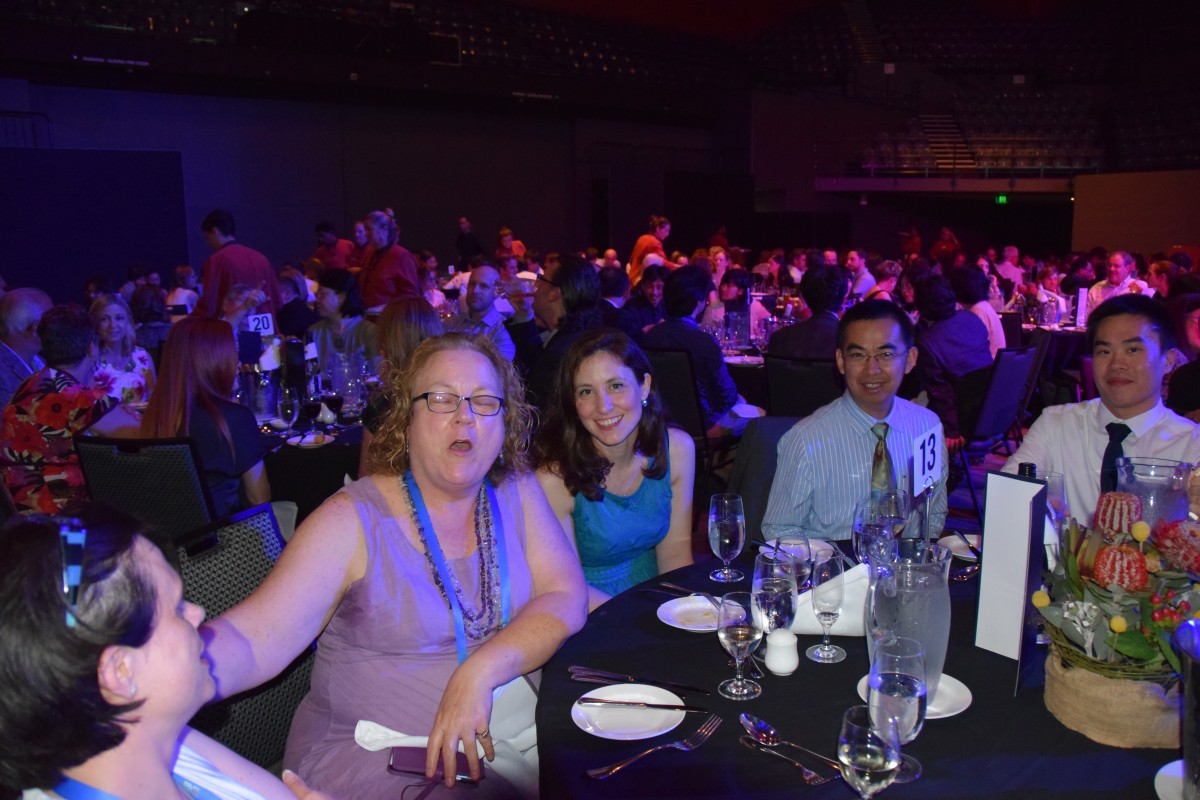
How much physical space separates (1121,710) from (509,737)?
3.70 feet

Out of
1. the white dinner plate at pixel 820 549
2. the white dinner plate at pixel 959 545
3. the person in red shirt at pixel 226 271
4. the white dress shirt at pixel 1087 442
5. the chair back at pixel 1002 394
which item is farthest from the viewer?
the person in red shirt at pixel 226 271

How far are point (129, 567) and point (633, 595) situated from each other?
121 centimetres

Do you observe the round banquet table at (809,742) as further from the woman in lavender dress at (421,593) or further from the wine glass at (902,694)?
the woman in lavender dress at (421,593)

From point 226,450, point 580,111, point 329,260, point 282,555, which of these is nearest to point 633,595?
point 282,555

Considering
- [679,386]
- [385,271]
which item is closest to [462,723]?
[679,386]

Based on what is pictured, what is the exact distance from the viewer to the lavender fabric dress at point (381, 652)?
1.88 metres

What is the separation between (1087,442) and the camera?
9.18 ft

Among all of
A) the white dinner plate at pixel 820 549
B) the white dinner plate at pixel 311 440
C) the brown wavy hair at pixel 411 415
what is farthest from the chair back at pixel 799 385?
the brown wavy hair at pixel 411 415

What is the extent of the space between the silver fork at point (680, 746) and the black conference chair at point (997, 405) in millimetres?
3764

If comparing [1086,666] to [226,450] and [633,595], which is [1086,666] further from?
[226,450]

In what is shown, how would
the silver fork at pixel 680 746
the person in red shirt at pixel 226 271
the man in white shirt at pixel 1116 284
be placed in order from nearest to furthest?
the silver fork at pixel 680 746 < the person in red shirt at pixel 226 271 < the man in white shirt at pixel 1116 284

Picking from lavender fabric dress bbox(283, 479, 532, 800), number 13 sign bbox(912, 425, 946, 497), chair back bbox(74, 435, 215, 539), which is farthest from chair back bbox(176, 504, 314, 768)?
number 13 sign bbox(912, 425, 946, 497)

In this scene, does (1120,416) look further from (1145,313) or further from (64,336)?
(64,336)

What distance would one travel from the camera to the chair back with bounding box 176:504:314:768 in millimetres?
1850
